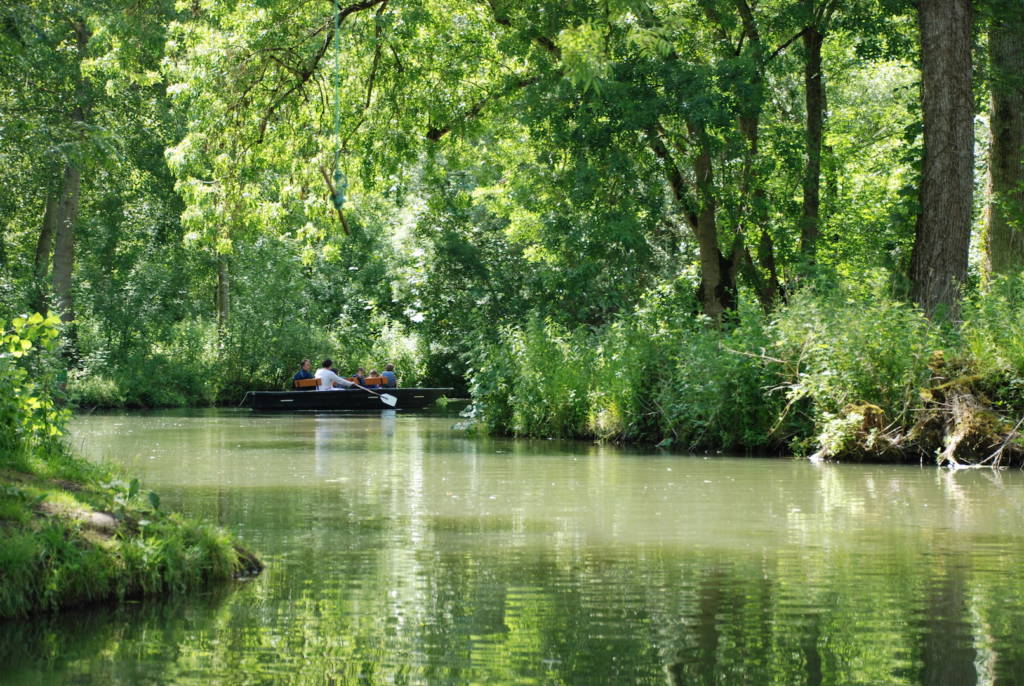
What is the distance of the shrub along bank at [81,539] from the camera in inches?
290

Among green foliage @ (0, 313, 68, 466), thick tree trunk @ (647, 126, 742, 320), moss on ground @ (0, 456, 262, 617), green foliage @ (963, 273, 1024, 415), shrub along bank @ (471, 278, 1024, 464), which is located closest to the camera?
moss on ground @ (0, 456, 262, 617)

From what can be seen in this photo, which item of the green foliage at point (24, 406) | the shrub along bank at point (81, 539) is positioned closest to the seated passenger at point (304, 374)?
the green foliage at point (24, 406)

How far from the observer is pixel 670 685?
19.4ft

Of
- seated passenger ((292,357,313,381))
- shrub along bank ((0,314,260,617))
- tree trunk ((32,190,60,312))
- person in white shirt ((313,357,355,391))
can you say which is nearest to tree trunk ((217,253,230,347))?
tree trunk ((32,190,60,312))

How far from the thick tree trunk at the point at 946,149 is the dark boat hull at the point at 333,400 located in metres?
18.9

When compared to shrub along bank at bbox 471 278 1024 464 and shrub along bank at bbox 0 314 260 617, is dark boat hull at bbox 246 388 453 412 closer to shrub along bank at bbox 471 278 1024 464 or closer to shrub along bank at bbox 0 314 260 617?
shrub along bank at bbox 471 278 1024 464

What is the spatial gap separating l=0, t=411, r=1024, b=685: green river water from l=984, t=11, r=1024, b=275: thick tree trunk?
8.22 metres

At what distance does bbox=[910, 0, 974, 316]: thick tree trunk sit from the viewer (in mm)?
20281

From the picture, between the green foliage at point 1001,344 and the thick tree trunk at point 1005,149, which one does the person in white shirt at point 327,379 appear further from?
the green foliage at point 1001,344

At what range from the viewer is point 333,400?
118 feet

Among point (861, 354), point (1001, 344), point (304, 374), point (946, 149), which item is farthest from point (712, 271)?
point (304, 374)

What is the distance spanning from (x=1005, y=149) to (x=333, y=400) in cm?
1922

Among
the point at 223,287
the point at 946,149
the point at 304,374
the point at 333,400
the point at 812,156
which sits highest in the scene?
the point at 812,156

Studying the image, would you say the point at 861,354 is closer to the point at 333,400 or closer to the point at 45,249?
the point at 333,400
